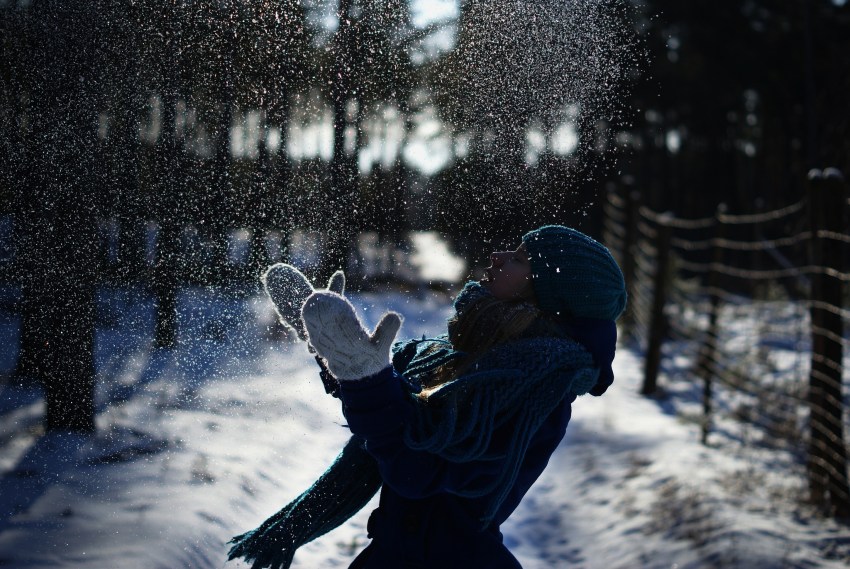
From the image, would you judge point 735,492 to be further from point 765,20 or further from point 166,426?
point 765,20

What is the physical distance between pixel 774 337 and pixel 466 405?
28.8ft

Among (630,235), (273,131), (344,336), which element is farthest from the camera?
(630,235)

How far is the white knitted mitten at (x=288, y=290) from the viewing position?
1.63 m

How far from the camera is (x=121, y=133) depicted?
6.33 ft

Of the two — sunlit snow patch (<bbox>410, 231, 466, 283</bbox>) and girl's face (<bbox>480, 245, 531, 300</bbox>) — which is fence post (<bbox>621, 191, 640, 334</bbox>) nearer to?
sunlit snow patch (<bbox>410, 231, 466, 283</bbox>)

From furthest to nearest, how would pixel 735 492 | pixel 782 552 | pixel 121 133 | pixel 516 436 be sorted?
pixel 735 492 < pixel 782 552 < pixel 121 133 < pixel 516 436

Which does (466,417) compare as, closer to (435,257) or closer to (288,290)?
(288,290)

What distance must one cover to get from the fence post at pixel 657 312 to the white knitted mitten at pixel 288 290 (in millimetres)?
5635

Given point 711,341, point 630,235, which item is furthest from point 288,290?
point 630,235

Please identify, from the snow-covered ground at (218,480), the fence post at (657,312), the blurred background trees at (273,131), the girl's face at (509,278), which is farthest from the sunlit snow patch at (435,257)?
the fence post at (657,312)

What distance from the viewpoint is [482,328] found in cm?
158

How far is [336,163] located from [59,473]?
1176mm

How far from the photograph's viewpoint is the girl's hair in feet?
5.09

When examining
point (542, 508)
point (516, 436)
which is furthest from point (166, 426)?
point (542, 508)
